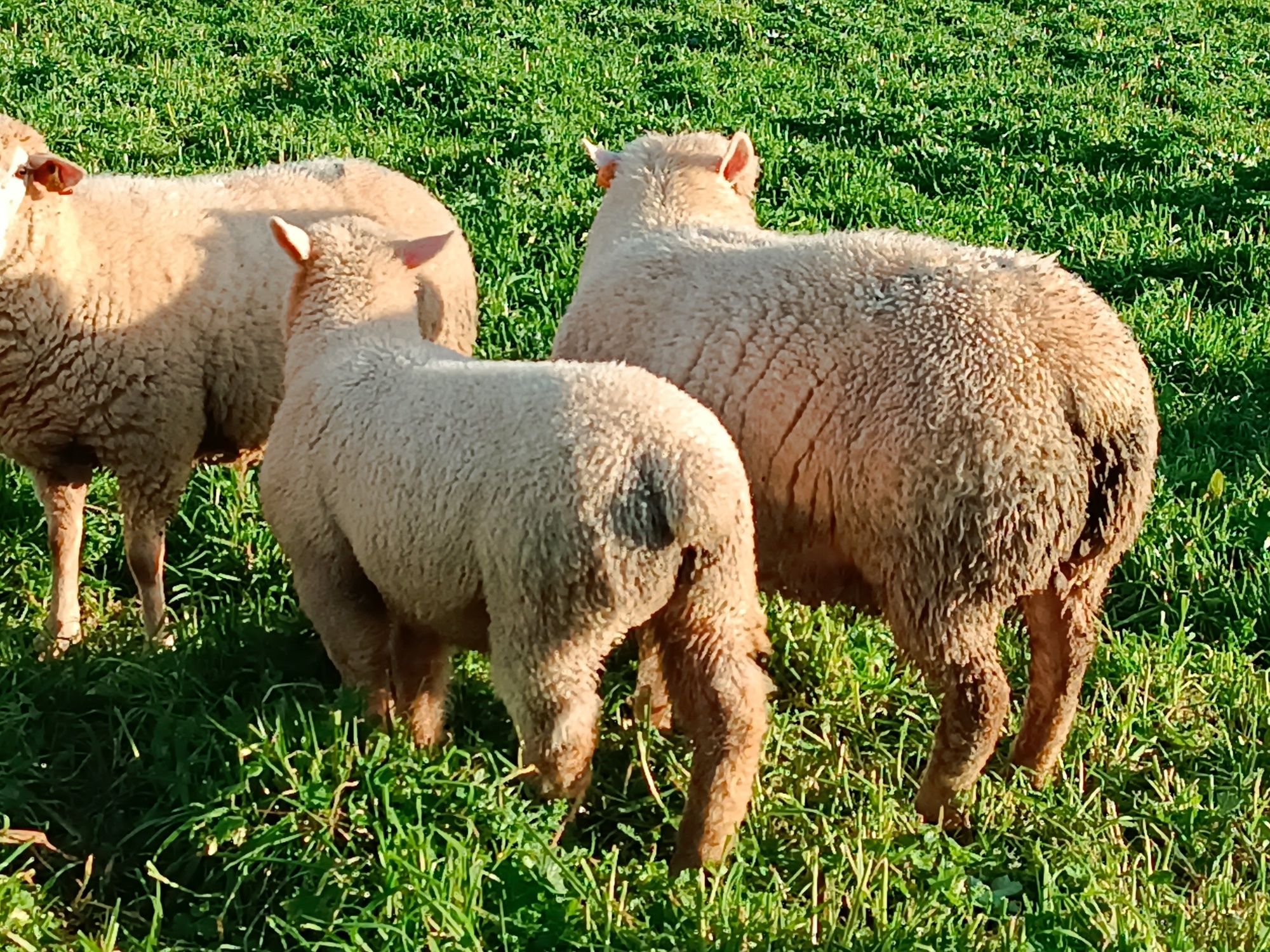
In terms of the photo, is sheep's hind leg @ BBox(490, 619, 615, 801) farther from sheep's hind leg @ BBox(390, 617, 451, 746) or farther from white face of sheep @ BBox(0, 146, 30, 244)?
white face of sheep @ BBox(0, 146, 30, 244)

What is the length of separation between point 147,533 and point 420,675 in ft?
3.96

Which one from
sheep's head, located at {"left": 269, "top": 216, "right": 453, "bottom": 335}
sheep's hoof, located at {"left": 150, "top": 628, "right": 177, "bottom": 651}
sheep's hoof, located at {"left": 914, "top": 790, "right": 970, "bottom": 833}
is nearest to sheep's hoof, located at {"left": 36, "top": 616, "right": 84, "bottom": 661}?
sheep's hoof, located at {"left": 150, "top": 628, "right": 177, "bottom": 651}

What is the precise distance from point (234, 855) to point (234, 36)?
27.4 ft

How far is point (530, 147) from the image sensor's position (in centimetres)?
A: 745

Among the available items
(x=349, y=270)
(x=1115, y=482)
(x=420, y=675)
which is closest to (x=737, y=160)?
(x=349, y=270)

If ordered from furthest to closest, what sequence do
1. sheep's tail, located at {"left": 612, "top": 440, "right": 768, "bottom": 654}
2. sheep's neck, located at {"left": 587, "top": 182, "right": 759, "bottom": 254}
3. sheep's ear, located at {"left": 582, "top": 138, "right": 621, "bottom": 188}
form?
sheep's ear, located at {"left": 582, "top": 138, "right": 621, "bottom": 188}
sheep's neck, located at {"left": 587, "top": 182, "right": 759, "bottom": 254}
sheep's tail, located at {"left": 612, "top": 440, "right": 768, "bottom": 654}

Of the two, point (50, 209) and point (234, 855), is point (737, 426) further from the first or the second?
point (50, 209)

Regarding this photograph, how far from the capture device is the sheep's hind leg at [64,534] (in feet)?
11.9

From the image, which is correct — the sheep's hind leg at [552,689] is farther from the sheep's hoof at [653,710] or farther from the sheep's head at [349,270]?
the sheep's head at [349,270]

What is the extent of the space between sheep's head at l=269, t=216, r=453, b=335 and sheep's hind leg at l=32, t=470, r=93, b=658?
95 centimetres

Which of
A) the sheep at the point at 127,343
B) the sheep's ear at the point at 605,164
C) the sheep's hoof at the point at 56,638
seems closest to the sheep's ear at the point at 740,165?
the sheep's ear at the point at 605,164

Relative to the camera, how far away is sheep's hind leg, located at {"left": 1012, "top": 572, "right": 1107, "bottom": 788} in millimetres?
3197

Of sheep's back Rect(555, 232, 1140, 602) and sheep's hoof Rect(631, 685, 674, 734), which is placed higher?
sheep's back Rect(555, 232, 1140, 602)

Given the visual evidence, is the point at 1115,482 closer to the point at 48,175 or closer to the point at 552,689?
the point at 552,689
